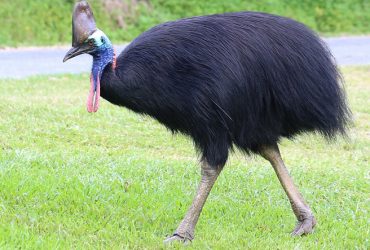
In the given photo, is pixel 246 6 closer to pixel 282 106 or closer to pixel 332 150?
pixel 332 150

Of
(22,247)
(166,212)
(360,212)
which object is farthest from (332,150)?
(22,247)

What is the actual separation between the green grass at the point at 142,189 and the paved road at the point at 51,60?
4.44 meters

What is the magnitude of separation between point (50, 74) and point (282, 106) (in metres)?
7.93

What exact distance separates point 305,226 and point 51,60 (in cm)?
964

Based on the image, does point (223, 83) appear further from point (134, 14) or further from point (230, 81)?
point (134, 14)

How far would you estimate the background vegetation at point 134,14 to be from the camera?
50.7ft

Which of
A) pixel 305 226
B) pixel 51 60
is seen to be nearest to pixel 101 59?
pixel 305 226

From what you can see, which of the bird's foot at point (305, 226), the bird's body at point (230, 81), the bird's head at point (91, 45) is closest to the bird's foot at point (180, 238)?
the bird's body at point (230, 81)

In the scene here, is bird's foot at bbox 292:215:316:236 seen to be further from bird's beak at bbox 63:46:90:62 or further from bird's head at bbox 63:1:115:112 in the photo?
bird's beak at bbox 63:46:90:62

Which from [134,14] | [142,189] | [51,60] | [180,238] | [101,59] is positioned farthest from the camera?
[134,14]

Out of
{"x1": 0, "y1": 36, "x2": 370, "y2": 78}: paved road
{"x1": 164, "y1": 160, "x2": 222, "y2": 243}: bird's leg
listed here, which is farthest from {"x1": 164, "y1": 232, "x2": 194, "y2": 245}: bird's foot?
{"x1": 0, "y1": 36, "x2": 370, "y2": 78}: paved road

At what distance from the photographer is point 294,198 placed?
4.71 m

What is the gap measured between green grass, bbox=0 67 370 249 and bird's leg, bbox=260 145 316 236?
0.07 meters

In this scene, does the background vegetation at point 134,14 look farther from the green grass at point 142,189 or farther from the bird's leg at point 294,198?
the bird's leg at point 294,198
